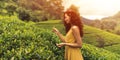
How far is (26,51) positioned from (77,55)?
127cm

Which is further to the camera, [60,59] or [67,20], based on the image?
[60,59]

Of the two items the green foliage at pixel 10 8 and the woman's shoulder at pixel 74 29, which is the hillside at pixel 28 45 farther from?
the green foliage at pixel 10 8

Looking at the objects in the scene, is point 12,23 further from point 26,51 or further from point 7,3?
point 7,3

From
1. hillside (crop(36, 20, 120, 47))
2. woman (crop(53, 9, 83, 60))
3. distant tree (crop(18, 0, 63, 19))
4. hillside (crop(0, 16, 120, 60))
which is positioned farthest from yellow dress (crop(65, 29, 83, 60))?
distant tree (crop(18, 0, 63, 19))

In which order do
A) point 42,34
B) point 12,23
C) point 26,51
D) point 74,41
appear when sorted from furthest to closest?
point 12,23
point 42,34
point 26,51
point 74,41

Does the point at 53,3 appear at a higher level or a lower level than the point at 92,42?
Result: higher

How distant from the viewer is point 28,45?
7.59 m

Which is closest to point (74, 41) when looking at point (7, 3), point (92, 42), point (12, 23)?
A: point (12, 23)

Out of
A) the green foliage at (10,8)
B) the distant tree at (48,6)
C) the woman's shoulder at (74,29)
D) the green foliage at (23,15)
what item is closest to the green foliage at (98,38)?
the distant tree at (48,6)

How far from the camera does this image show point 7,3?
60.7 feet

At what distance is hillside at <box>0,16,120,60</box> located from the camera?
7074mm

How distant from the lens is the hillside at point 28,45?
707cm

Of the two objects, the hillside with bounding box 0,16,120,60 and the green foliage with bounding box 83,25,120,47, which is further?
the green foliage with bounding box 83,25,120,47

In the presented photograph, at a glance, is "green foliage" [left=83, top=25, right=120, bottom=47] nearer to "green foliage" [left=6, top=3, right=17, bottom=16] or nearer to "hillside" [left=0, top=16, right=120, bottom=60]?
"green foliage" [left=6, top=3, right=17, bottom=16]
